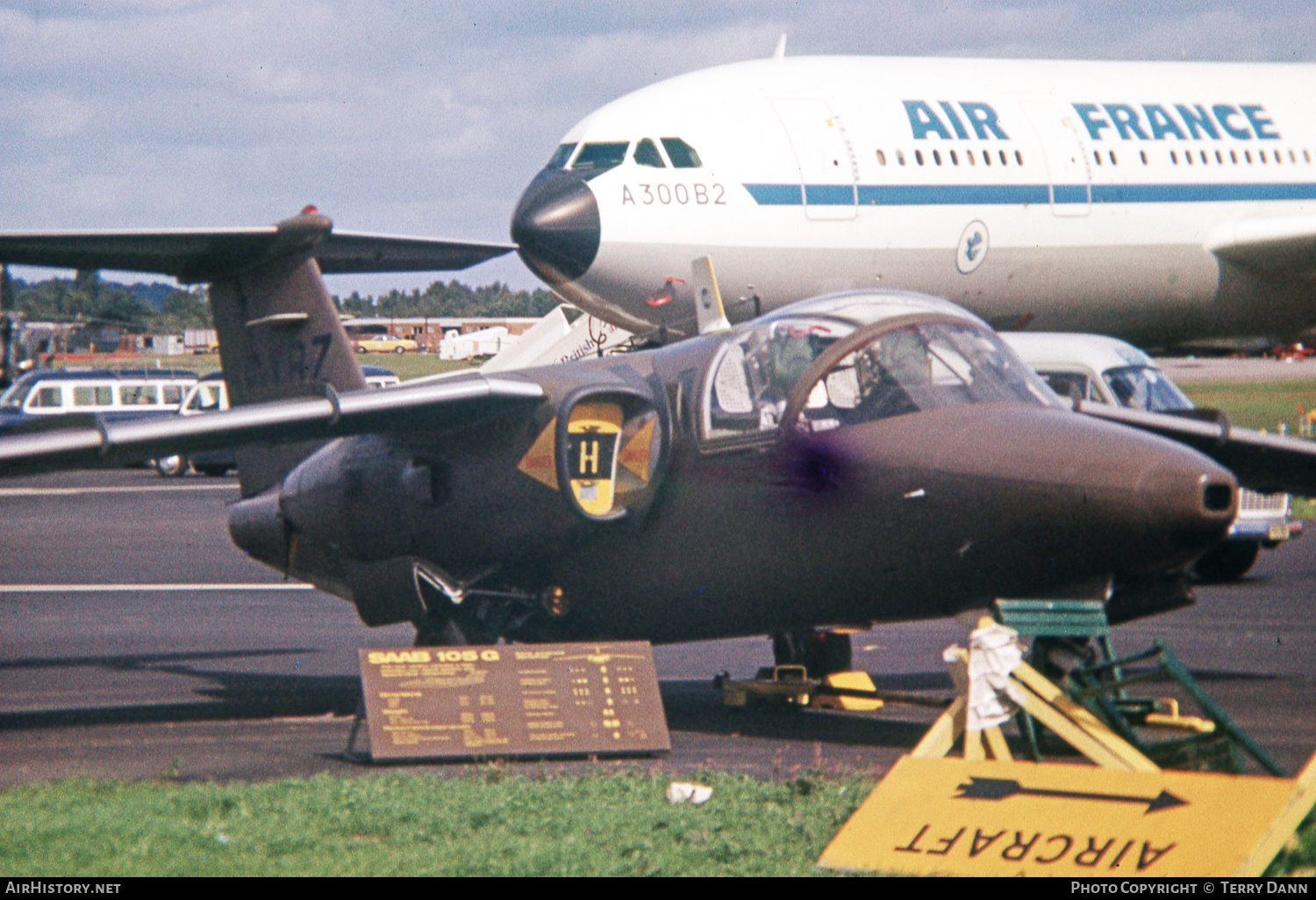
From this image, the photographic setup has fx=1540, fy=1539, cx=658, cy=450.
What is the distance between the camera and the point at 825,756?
929cm

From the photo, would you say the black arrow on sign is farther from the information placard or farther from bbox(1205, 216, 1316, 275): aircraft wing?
bbox(1205, 216, 1316, 275): aircraft wing

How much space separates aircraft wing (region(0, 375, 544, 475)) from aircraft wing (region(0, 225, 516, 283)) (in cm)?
129

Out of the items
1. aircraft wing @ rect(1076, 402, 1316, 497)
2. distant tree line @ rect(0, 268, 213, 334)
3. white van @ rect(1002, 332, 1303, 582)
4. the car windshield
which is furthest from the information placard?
distant tree line @ rect(0, 268, 213, 334)

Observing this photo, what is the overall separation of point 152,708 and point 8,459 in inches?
109

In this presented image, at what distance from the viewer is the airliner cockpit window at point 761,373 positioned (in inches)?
361

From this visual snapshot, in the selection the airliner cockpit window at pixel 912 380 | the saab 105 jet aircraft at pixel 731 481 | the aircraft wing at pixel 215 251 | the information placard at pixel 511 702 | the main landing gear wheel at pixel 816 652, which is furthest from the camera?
the main landing gear wheel at pixel 816 652

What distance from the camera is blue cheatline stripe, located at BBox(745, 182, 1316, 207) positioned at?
22.0 metres

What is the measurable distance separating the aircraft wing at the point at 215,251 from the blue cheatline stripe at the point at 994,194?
9708 millimetres

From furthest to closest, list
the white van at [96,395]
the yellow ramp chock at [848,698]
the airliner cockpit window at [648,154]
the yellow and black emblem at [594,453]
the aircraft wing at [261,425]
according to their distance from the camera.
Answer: the white van at [96,395] < the airliner cockpit window at [648,154] < the yellow ramp chock at [848,698] < the yellow and black emblem at [594,453] < the aircraft wing at [261,425]

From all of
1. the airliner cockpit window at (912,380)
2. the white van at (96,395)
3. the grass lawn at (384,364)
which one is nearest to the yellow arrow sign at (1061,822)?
the airliner cockpit window at (912,380)

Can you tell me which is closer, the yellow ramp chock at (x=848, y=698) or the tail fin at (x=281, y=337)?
the yellow ramp chock at (x=848, y=698)

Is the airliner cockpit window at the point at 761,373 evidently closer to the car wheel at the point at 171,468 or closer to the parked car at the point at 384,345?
the car wheel at the point at 171,468

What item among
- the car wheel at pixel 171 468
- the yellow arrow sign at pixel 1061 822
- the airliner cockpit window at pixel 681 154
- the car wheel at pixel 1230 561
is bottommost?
the car wheel at pixel 171 468
